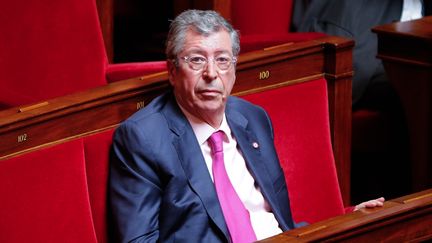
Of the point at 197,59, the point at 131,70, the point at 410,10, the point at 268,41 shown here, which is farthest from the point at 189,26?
the point at 410,10

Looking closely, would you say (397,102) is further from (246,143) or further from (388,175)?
(246,143)

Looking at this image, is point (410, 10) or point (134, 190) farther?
point (410, 10)

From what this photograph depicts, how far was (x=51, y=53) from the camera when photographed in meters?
1.28

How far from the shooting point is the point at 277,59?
3.95ft

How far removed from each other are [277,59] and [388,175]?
1.63ft

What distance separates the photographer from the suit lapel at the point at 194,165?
1.03m

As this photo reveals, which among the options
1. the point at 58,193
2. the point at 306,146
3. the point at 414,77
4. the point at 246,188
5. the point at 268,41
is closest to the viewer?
the point at 58,193

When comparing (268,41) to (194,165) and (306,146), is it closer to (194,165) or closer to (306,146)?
(306,146)

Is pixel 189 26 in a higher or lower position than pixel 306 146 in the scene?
higher

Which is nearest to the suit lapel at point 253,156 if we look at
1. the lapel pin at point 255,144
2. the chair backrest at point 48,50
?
the lapel pin at point 255,144

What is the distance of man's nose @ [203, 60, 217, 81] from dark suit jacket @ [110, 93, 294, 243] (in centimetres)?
4

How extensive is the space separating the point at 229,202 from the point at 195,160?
0.06 m

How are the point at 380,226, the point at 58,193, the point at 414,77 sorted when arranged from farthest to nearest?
the point at 414,77, the point at 58,193, the point at 380,226

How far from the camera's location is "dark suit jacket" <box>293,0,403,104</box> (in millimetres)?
1564
